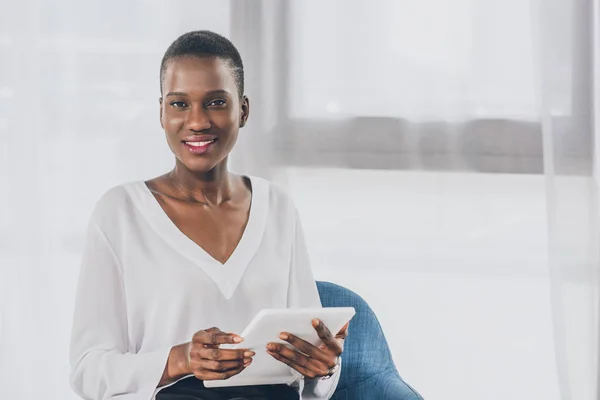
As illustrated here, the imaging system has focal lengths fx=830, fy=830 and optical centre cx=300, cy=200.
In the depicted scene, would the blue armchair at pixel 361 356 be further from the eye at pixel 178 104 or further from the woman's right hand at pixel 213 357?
the eye at pixel 178 104

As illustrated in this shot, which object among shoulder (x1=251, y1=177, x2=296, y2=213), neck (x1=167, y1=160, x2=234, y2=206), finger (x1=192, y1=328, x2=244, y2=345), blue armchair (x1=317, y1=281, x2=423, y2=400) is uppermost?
neck (x1=167, y1=160, x2=234, y2=206)

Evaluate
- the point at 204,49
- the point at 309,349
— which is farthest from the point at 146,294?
the point at 204,49

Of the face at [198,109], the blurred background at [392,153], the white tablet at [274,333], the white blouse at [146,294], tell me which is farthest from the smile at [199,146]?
the blurred background at [392,153]

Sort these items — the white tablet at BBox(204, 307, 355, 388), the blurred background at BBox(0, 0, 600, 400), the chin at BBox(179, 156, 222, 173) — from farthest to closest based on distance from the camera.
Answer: the blurred background at BBox(0, 0, 600, 400) → the chin at BBox(179, 156, 222, 173) → the white tablet at BBox(204, 307, 355, 388)

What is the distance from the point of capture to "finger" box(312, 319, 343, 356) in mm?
1382

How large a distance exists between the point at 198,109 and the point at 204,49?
0.11 metres

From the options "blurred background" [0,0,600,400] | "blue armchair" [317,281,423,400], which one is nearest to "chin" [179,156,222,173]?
Answer: "blue armchair" [317,281,423,400]

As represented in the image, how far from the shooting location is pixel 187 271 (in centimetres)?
149

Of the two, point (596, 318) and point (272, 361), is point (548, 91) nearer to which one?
point (596, 318)

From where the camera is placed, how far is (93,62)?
231cm

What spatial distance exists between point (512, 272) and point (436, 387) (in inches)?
14.5

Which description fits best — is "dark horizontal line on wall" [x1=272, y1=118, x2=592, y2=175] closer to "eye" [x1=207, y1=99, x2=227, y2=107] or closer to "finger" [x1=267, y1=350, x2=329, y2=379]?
"eye" [x1=207, y1=99, x2=227, y2=107]

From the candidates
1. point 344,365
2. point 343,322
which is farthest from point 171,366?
point 344,365

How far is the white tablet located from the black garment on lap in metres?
0.01
